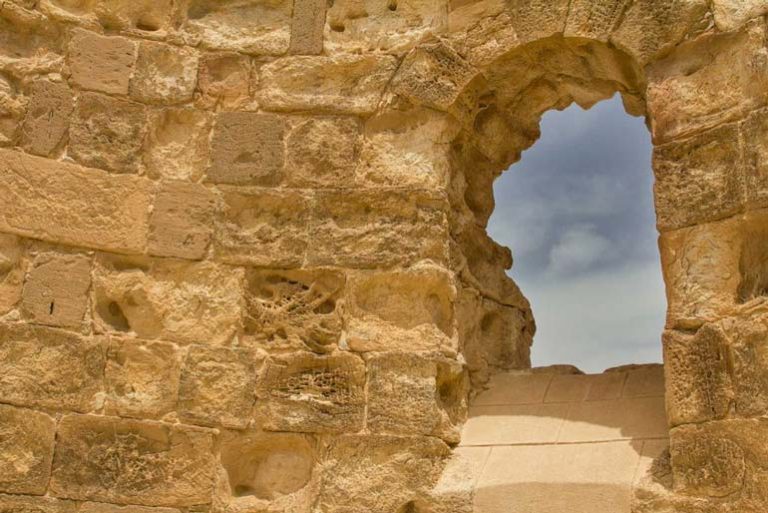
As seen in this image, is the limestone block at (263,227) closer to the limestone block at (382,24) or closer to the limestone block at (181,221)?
the limestone block at (181,221)

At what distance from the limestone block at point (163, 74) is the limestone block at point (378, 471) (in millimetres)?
1937

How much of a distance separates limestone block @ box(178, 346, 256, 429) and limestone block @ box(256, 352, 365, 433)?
68 mm

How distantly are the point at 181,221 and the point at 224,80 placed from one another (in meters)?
0.80

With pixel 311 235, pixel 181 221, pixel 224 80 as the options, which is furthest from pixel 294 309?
pixel 224 80

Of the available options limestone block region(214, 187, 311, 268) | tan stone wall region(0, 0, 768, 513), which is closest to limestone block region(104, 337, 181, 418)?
tan stone wall region(0, 0, 768, 513)

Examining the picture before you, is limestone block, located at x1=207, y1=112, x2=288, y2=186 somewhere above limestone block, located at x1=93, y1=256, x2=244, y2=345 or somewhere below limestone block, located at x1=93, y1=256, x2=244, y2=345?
above

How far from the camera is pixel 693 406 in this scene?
3.96 m

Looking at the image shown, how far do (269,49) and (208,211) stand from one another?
941 millimetres

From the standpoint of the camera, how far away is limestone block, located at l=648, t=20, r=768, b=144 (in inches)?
166

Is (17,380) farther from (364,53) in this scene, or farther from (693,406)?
(693,406)

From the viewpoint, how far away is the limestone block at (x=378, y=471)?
14.0ft

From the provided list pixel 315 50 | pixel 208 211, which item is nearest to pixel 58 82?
pixel 208 211

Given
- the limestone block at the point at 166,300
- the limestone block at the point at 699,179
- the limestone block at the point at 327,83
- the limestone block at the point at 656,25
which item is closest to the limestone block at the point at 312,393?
the limestone block at the point at 166,300

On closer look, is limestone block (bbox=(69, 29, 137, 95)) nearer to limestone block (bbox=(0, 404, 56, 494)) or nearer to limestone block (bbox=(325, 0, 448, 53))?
limestone block (bbox=(325, 0, 448, 53))
